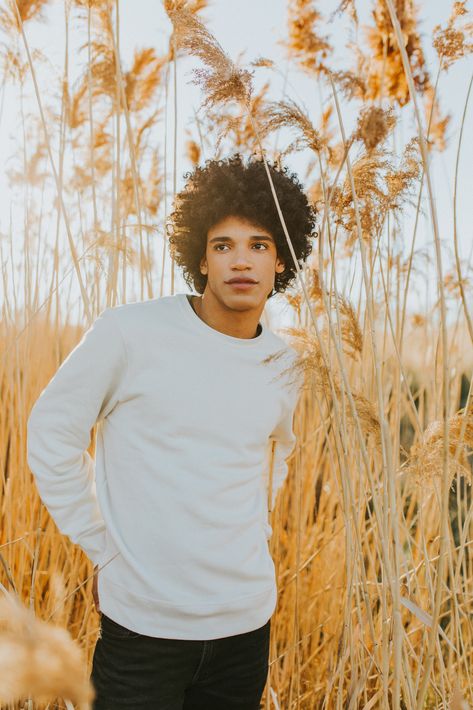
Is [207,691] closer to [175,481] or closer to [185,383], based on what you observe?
[175,481]

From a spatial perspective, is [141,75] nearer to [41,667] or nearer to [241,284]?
[241,284]

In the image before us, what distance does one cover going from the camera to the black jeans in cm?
120

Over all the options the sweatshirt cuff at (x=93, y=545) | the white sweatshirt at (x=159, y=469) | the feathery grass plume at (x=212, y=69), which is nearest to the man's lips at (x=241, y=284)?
the white sweatshirt at (x=159, y=469)

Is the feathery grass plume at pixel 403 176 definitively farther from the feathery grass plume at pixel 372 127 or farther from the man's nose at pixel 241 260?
the man's nose at pixel 241 260

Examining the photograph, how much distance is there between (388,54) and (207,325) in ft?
3.27

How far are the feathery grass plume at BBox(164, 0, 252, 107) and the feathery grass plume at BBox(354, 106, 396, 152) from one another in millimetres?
208

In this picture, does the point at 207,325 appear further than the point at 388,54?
No

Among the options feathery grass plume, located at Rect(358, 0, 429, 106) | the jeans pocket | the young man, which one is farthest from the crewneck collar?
feathery grass plume, located at Rect(358, 0, 429, 106)

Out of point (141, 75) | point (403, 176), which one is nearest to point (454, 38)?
point (403, 176)

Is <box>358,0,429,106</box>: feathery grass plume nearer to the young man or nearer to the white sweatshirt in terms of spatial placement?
the young man

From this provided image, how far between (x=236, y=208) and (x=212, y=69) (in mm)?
307

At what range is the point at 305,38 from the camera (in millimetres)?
1934

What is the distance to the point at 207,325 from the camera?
1.36m

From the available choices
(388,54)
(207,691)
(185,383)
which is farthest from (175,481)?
(388,54)
